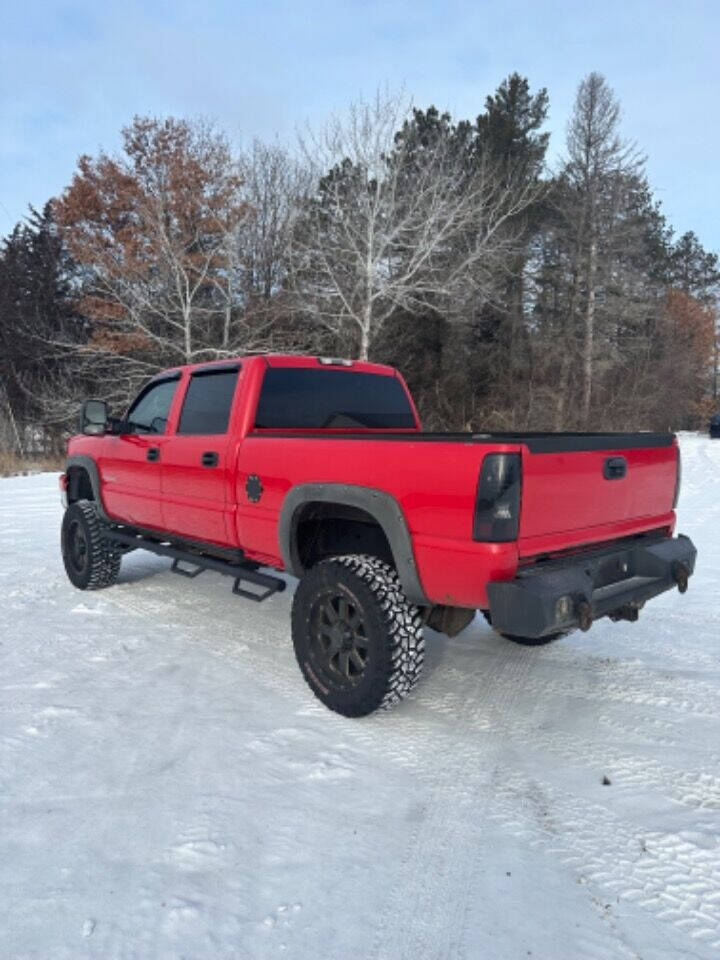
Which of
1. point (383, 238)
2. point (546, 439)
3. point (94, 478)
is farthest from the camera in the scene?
point (383, 238)

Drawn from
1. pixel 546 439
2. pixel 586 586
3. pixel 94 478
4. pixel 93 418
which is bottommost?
pixel 586 586

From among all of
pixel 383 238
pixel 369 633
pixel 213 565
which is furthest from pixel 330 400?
pixel 383 238

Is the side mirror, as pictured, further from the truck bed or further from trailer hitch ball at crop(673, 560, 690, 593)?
trailer hitch ball at crop(673, 560, 690, 593)

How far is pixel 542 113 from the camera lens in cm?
2698

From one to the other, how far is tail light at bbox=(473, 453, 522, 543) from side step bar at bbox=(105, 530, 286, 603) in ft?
4.77

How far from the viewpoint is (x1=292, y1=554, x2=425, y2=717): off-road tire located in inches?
115

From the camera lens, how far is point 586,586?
274 centimetres

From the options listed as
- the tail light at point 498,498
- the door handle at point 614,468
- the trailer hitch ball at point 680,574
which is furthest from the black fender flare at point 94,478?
the trailer hitch ball at point 680,574

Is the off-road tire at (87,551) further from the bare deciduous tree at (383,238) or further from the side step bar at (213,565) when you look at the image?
the bare deciduous tree at (383,238)

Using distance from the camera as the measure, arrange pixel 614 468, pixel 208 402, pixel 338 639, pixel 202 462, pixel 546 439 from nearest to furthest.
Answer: pixel 546 439 < pixel 614 468 < pixel 338 639 < pixel 202 462 < pixel 208 402

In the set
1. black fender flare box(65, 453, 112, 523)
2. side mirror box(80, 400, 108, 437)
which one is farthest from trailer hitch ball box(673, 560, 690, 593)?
black fender flare box(65, 453, 112, 523)

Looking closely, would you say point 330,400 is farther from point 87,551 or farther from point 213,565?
point 87,551

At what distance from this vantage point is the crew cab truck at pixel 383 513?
259 cm

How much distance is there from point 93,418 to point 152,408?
442 millimetres
